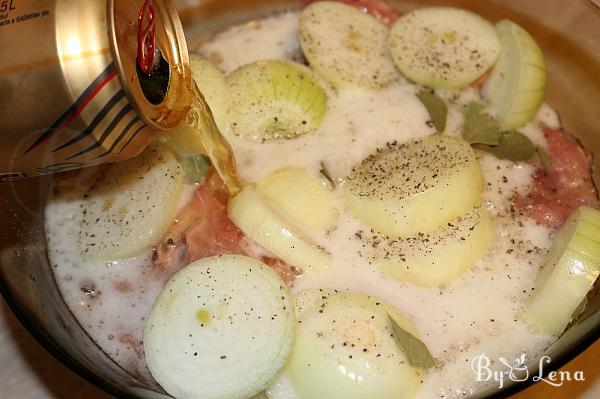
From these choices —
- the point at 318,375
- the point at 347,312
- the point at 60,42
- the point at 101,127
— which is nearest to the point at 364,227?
the point at 347,312

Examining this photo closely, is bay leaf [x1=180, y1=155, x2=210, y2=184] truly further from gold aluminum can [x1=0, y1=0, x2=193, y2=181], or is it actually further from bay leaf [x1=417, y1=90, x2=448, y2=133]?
bay leaf [x1=417, y1=90, x2=448, y2=133]

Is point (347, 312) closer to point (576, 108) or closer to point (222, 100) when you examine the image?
point (222, 100)

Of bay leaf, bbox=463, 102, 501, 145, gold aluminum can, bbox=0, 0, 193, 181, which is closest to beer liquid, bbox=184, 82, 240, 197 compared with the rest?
gold aluminum can, bbox=0, 0, 193, 181

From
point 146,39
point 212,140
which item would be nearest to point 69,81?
point 146,39

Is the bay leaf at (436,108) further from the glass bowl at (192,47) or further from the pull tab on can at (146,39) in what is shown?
the pull tab on can at (146,39)

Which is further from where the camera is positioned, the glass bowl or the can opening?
the glass bowl

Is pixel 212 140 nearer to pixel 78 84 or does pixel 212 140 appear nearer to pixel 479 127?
pixel 78 84
